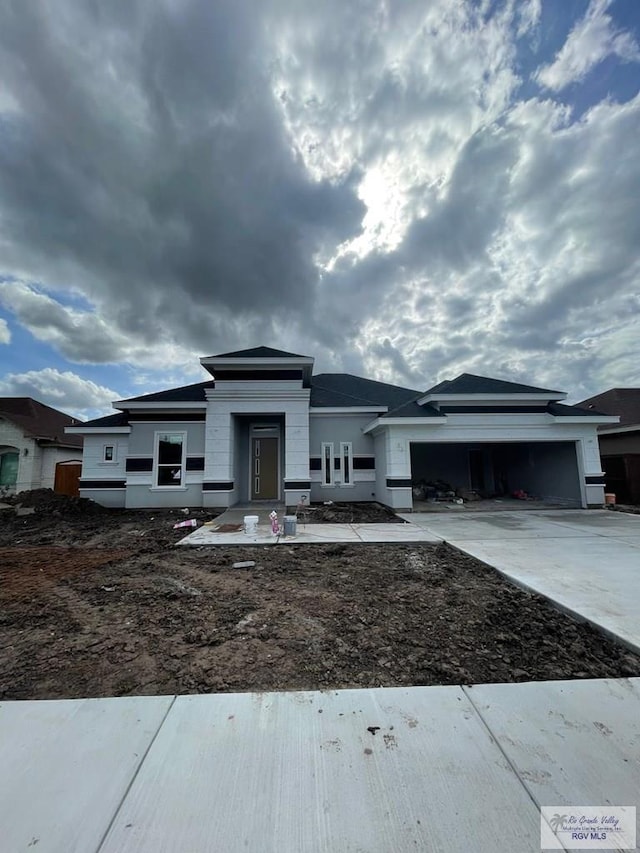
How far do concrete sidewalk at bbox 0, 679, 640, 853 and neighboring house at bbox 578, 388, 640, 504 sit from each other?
14179mm

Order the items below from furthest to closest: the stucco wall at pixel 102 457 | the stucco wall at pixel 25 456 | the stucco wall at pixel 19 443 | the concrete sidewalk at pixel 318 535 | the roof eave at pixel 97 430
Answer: the stucco wall at pixel 19 443
the stucco wall at pixel 25 456
the stucco wall at pixel 102 457
the roof eave at pixel 97 430
the concrete sidewalk at pixel 318 535

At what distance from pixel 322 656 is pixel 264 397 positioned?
32.7 feet

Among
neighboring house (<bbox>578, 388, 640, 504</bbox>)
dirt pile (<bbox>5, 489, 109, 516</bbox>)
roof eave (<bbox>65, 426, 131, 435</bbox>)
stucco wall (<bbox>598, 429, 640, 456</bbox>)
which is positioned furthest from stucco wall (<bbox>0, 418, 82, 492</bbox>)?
stucco wall (<bbox>598, 429, 640, 456</bbox>)

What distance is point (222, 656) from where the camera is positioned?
307 cm

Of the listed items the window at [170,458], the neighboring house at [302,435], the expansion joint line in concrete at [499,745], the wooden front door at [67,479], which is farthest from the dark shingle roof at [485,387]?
the wooden front door at [67,479]

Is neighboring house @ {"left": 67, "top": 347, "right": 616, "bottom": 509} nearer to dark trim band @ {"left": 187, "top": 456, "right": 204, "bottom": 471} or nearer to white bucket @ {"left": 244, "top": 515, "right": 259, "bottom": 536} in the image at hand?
dark trim band @ {"left": 187, "top": 456, "right": 204, "bottom": 471}

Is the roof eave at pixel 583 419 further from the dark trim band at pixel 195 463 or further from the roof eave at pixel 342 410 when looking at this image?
the dark trim band at pixel 195 463

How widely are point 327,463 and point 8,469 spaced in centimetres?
1600

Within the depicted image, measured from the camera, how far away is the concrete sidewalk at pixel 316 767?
1599mm

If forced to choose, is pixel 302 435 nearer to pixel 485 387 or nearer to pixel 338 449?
pixel 338 449

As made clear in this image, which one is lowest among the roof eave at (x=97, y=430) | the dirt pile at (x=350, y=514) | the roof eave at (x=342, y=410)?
the dirt pile at (x=350, y=514)

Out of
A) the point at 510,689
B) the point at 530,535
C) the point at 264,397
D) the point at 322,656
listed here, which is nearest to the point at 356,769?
the point at 322,656
